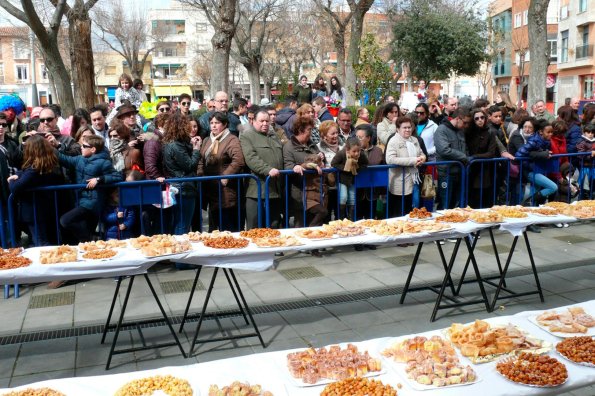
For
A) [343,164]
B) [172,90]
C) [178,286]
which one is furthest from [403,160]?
[172,90]

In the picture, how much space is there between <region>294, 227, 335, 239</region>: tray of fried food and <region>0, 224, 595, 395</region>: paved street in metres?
0.91

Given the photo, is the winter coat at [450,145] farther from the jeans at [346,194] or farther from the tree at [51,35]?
the tree at [51,35]

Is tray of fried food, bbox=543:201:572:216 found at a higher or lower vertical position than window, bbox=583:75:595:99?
lower

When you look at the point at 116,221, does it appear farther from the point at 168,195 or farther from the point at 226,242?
the point at 226,242

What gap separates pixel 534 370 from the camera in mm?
3318

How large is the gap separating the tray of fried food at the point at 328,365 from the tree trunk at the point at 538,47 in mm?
16317

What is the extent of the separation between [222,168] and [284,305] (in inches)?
89.3

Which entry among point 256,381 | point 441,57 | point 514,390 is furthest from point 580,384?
point 441,57

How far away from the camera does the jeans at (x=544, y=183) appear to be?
938cm

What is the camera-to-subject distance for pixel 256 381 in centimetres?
332

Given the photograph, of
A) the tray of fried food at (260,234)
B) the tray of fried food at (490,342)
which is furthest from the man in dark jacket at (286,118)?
the tray of fried food at (490,342)

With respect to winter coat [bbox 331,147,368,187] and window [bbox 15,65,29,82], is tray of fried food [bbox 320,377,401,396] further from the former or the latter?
window [bbox 15,65,29,82]

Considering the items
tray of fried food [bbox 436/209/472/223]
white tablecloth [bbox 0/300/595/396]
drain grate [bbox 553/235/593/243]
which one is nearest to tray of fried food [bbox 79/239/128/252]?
white tablecloth [bbox 0/300/595/396]

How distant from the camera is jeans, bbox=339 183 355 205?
8.46 metres
